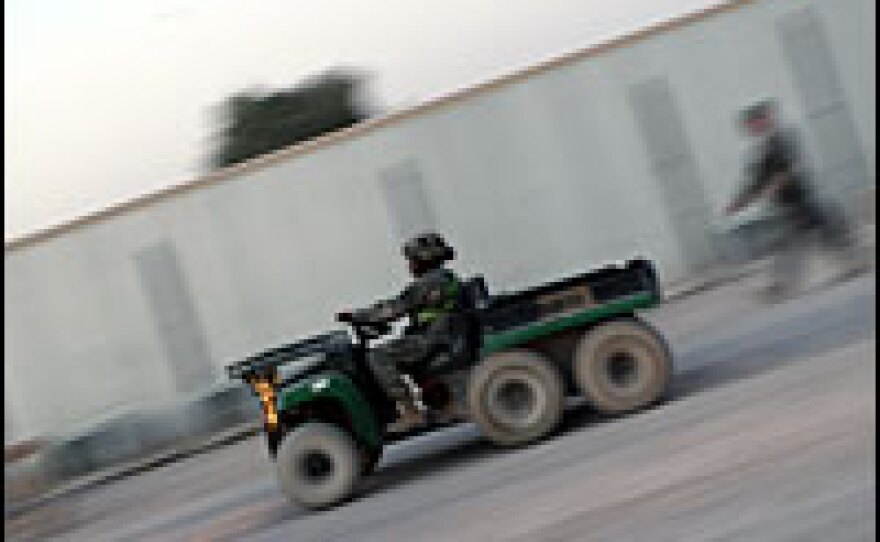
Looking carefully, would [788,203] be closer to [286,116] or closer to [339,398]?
[339,398]

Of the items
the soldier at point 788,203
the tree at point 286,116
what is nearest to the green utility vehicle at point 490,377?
the soldier at point 788,203

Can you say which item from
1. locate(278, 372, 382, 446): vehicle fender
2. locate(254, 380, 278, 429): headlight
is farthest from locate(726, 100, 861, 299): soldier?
locate(254, 380, 278, 429): headlight

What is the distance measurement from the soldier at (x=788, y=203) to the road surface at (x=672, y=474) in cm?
30

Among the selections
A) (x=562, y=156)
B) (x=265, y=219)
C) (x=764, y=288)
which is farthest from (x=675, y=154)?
(x=265, y=219)

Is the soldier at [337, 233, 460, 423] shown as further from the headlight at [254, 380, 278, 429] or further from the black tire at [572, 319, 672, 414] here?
the black tire at [572, 319, 672, 414]

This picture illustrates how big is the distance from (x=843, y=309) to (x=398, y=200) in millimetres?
5624

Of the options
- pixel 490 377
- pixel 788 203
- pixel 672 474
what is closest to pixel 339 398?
pixel 490 377

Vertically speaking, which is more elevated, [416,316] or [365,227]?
Result: [365,227]

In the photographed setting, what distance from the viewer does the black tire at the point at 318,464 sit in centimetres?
943

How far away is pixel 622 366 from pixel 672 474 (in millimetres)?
1845

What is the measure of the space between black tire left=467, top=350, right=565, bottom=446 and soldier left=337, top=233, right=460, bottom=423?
12.6 inches

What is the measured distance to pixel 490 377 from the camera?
9367 mm

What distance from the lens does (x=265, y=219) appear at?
53.1 ft

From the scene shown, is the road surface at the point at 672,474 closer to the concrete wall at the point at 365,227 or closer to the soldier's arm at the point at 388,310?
the soldier's arm at the point at 388,310
